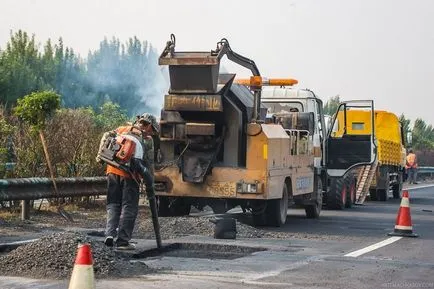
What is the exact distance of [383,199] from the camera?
29031 mm

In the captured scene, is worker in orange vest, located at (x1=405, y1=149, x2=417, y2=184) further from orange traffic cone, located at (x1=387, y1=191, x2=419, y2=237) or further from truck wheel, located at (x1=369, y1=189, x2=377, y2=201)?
orange traffic cone, located at (x1=387, y1=191, x2=419, y2=237)

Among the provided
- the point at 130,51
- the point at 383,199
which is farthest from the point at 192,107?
the point at 130,51

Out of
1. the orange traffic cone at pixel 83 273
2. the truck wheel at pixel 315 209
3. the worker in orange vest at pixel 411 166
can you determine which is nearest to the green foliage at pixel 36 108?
the truck wheel at pixel 315 209

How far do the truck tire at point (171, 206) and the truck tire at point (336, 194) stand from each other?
6433mm

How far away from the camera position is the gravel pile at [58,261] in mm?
9156

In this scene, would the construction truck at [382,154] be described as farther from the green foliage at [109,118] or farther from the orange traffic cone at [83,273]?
the orange traffic cone at [83,273]

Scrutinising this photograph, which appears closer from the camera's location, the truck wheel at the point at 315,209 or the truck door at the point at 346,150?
the truck wheel at the point at 315,209

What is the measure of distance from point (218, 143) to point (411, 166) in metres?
27.7

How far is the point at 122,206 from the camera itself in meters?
11.5

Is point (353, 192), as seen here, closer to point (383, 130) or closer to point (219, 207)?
point (383, 130)

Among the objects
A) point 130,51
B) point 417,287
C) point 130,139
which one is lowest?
point 417,287

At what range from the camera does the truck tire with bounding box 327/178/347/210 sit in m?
22.8

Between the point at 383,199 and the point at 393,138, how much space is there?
2469mm

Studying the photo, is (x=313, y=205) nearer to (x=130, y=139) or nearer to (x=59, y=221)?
(x=59, y=221)
